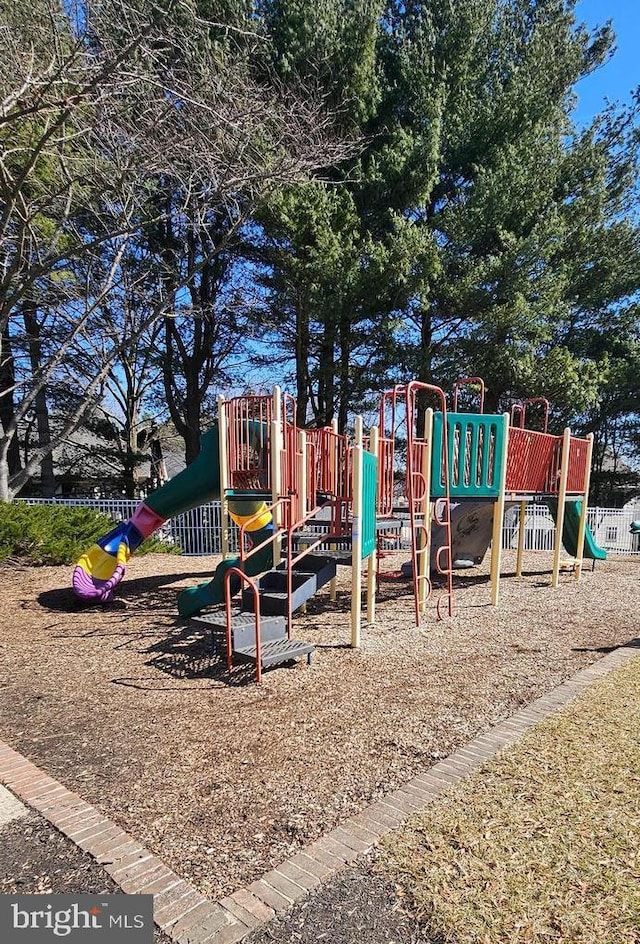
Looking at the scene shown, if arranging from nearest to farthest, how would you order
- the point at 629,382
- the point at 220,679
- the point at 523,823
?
1. the point at 523,823
2. the point at 220,679
3. the point at 629,382

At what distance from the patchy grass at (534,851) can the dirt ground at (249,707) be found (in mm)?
498

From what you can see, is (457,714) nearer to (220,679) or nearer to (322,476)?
(220,679)

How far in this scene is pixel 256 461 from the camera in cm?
654

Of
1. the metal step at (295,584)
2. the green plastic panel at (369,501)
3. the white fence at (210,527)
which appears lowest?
the white fence at (210,527)

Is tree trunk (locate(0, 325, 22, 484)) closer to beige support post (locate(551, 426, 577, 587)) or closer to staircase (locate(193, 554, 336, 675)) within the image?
staircase (locate(193, 554, 336, 675))

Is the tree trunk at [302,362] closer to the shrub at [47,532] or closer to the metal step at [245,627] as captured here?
the shrub at [47,532]

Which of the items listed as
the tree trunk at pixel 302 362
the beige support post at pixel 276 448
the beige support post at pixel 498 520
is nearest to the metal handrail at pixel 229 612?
the beige support post at pixel 276 448

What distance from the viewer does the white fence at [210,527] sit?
15164 millimetres

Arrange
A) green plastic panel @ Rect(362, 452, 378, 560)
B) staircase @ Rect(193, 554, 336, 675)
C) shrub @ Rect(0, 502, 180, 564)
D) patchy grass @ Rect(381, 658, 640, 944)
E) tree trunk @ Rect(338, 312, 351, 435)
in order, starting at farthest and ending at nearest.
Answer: tree trunk @ Rect(338, 312, 351, 435) < shrub @ Rect(0, 502, 180, 564) < green plastic panel @ Rect(362, 452, 378, 560) < staircase @ Rect(193, 554, 336, 675) < patchy grass @ Rect(381, 658, 640, 944)

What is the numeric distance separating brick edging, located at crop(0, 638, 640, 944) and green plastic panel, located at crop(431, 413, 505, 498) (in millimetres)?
4262

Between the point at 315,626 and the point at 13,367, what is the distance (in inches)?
698

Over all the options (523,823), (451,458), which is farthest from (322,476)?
(523,823)

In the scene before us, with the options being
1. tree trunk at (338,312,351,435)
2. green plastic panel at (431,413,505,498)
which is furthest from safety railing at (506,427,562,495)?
tree trunk at (338,312,351,435)

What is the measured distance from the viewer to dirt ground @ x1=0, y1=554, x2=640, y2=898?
2787 mm
